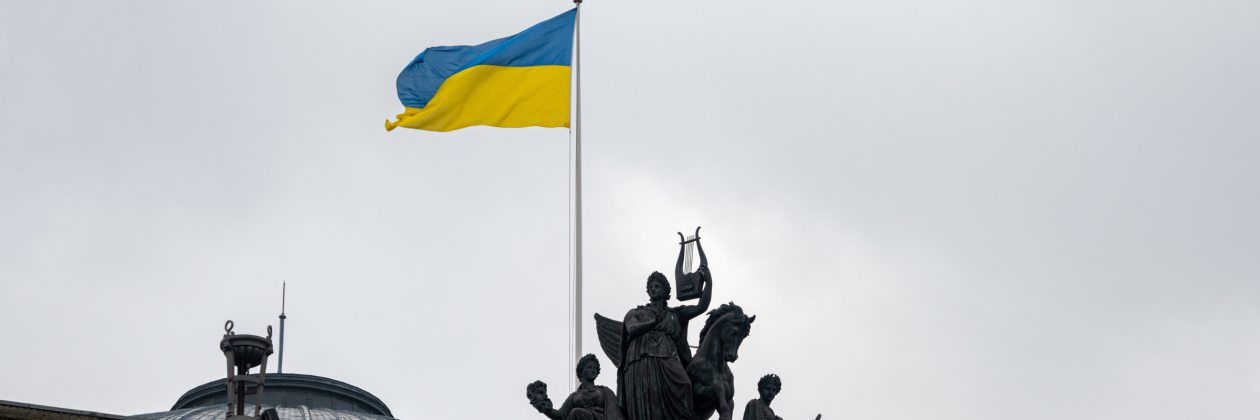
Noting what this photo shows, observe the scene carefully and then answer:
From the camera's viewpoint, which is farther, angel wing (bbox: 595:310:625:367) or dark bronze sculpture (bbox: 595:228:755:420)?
angel wing (bbox: 595:310:625:367)

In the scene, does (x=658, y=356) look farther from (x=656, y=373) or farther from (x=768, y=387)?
(x=768, y=387)

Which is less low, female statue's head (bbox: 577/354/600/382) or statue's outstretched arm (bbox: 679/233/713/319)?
statue's outstretched arm (bbox: 679/233/713/319)

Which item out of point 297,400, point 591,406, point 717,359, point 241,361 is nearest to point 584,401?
point 591,406

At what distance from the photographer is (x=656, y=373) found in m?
22.8

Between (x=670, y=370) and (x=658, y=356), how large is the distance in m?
0.32

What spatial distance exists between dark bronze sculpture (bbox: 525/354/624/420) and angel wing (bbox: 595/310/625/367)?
3.05ft

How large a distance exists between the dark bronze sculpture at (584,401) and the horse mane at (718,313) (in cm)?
182

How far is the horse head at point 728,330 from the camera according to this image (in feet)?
75.5

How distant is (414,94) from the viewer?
34.2 meters

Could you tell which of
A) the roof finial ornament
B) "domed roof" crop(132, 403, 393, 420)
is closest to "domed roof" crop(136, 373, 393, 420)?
"domed roof" crop(132, 403, 393, 420)

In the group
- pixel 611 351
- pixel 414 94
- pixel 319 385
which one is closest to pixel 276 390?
pixel 319 385

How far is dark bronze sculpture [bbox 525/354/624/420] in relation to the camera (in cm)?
2255

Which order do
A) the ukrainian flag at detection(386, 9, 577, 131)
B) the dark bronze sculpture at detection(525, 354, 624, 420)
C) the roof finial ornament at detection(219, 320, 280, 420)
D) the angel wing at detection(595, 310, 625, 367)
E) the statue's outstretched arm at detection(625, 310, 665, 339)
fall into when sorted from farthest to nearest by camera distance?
1. the ukrainian flag at detection(386, 9, 577, 131)
2. the angel wing at detection(595, 310, 625, 367)
3. the statue's outstretched arm at detection(625, 310, 665, 339)
4. the dark bronze sculpture at detection(525, 354, 624, 420)
5. the roof finial ornament at detection(219, 320, 280, 420)

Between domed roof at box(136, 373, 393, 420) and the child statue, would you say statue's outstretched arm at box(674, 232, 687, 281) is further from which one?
domed roof at box(136, 373, 393, 420)
